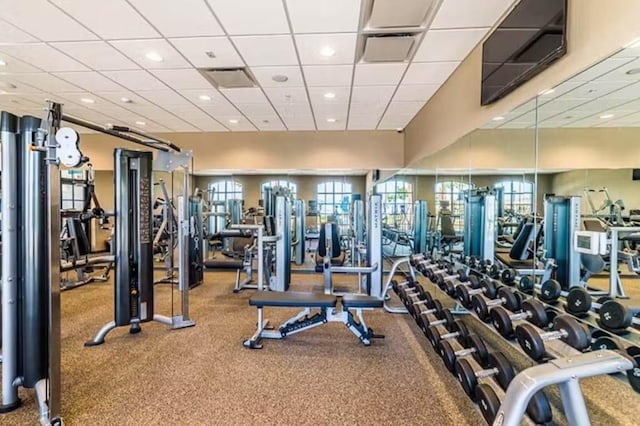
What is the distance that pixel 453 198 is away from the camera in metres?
4.20

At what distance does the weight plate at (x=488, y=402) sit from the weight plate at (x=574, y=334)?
18.3 inches

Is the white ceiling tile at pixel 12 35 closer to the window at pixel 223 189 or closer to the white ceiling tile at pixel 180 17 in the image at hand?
the white ceiling tile at pixel 180 17

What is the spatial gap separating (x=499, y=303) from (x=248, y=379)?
196cm

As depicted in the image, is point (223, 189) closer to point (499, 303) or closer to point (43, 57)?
point (43, 57)

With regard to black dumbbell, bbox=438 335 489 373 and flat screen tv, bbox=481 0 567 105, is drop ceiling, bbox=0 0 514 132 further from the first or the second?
black dumbbell, bbox=438 335 489 373

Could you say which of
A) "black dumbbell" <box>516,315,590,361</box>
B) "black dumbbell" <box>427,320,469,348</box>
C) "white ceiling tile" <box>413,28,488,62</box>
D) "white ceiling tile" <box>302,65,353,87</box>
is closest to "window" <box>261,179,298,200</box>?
"white ceiling tile" <box>302,65,353,87</box>

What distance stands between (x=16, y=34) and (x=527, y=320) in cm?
478

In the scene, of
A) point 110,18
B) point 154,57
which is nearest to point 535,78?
point 110,18

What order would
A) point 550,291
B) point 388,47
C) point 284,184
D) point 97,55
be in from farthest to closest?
point 284,184, point 97,55, point 388,47, point 550,291

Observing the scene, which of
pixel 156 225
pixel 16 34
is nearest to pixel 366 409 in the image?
pixel 16 34

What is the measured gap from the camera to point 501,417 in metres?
1.19

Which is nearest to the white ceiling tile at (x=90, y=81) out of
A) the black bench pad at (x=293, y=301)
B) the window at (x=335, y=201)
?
the black bench pad at (x=293, y=301)

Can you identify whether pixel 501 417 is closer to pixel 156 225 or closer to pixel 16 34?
pixel 16 34

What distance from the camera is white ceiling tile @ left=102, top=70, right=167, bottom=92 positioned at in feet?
12.9
